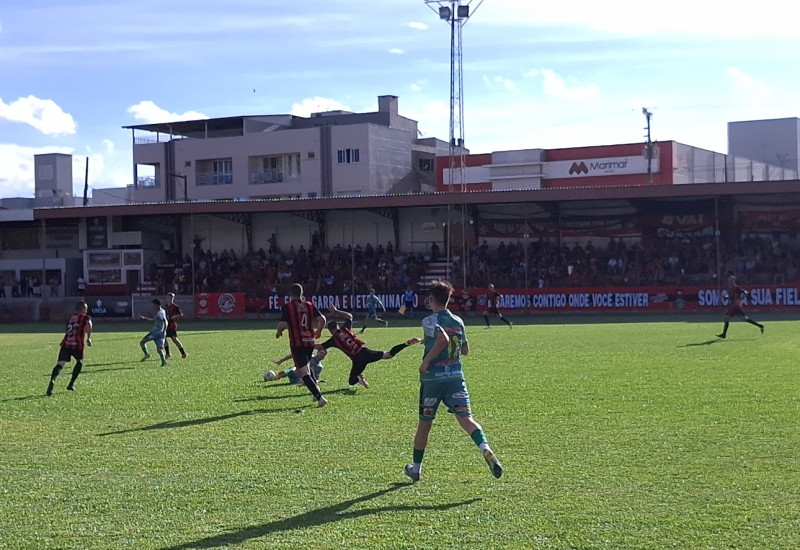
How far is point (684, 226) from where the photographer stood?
46500mm

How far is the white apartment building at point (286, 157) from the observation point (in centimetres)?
7019

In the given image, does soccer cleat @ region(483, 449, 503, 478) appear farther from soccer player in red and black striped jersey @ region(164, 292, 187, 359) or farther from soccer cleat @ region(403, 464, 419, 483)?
soccer player in red and black striped jersey @ region(164, 292, 187, 359)

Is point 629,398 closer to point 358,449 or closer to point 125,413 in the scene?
point 358,449

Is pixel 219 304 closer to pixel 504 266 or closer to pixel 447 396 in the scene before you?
pixel 504 266

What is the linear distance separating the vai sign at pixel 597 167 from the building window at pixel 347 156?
14.0m

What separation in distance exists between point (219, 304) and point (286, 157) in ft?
84.5

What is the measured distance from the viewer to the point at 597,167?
69.1 meters

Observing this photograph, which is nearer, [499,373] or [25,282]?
[499,373]

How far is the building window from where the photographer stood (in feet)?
230

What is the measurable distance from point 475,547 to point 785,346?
59.2ft

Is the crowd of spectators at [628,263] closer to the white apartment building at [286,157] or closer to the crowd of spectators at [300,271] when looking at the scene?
the crowd of spectators at [300,271]

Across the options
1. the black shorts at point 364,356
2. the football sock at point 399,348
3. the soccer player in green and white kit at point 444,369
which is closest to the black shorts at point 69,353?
the black shorts at point 364,356

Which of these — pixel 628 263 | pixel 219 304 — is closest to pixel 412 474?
pixel 628 263

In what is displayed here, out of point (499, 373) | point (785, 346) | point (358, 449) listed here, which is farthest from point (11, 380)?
point (785, 346)
